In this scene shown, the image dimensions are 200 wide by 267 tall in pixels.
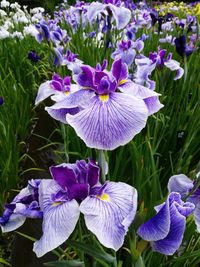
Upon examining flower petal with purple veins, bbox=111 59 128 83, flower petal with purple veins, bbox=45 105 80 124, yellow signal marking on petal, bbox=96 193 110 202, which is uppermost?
flower petal with purple veins, bbox=111 59 128 83

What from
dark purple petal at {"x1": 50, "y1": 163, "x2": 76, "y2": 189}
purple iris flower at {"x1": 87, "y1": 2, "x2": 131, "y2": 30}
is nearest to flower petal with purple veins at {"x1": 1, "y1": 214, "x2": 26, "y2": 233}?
dark purple petal at {"x1": 50, "y1": 163, "x2": 76, "y2": 189}

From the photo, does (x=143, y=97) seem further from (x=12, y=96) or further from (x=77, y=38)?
(x=77, y=38)

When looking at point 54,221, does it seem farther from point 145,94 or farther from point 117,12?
point 117,12

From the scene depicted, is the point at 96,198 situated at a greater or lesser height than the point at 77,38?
greater

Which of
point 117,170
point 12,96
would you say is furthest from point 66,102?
point 12,96

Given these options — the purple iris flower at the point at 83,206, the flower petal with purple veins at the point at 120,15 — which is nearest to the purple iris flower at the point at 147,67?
the flower petal with purple veins at the point at 120,15

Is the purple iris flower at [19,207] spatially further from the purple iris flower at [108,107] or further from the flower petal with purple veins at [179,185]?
the flower petal with purple veins at [179,185]

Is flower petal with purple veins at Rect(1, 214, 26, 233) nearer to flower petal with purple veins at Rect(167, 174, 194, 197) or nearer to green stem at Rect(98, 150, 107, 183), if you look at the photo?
green stem at Rect(98, 150, 107, 183)
